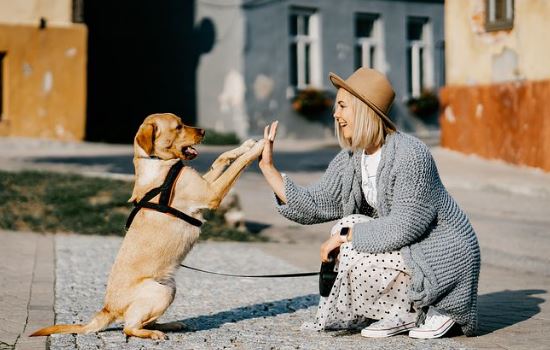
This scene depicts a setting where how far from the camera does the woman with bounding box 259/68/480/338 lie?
5.24 m

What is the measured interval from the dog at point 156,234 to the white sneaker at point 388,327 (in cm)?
112

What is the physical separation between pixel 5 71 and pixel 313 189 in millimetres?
16184

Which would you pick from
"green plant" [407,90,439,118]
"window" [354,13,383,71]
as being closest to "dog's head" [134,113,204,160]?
"window" [354,13,383,71]

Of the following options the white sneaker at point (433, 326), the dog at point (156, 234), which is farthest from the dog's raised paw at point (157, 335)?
the white sneaker at point (433, 326)

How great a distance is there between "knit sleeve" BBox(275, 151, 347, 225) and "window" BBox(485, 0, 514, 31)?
11070mm

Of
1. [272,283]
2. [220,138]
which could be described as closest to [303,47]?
[220,138]

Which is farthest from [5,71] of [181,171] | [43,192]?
[181,171]

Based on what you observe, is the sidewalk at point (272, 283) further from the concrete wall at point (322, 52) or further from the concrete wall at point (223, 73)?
the concrete wall at point (322, 52)

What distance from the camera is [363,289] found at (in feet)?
17.6

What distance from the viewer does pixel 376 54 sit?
85.1 feet

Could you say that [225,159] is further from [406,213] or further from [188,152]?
[406,213]

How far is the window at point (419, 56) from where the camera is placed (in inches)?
1057

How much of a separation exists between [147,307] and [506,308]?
2.60 m

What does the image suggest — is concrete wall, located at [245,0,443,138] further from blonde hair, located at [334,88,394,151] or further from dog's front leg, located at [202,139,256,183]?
blonde hair, located at [334,88,394,151]
